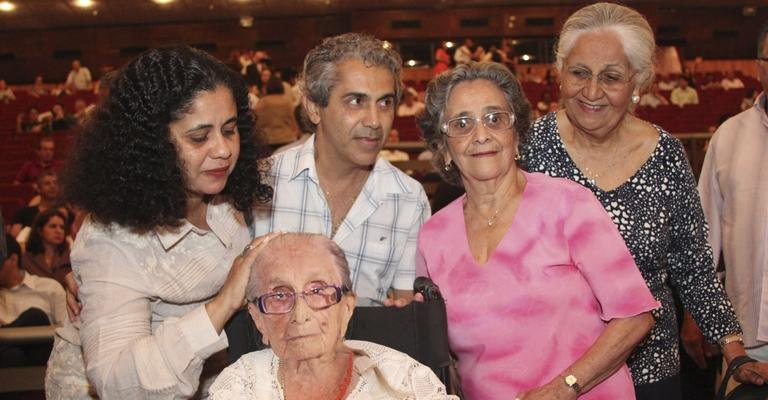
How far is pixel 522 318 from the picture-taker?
1.98m

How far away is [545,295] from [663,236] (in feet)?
1.76

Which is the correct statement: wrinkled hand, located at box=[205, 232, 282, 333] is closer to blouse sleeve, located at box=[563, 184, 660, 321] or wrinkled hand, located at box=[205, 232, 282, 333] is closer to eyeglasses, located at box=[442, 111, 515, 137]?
eyeglasses, located at box=[442, 111, 515, 137]

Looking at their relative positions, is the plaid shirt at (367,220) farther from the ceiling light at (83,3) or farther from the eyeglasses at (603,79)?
the ceiling light at (83,3)

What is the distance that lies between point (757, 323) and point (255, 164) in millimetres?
1707

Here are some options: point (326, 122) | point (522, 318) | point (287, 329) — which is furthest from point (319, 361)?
point (326, 122)

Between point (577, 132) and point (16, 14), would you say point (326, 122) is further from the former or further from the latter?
point (16, 14)

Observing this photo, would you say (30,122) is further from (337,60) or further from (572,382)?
(572,382)

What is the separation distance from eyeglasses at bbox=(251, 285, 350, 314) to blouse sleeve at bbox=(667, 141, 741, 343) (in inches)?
41.5

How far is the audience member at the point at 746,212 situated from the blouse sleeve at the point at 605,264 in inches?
39.1

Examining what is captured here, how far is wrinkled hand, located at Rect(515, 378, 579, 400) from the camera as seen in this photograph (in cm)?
192

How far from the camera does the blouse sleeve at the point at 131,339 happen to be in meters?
1.83

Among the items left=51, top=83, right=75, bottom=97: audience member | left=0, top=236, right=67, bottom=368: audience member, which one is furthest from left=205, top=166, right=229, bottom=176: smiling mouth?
left=51, top=83, right=75, bottom=97: audience member

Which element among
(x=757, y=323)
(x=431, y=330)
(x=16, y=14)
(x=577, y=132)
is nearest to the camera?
(x=431, y=330)

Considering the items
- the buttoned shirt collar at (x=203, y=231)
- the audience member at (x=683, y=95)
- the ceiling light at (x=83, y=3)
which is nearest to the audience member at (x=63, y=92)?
the ceiling light at (x=83, y=3)
